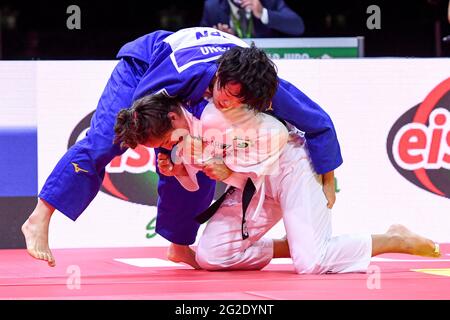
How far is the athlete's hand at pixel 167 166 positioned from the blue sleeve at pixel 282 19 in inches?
136

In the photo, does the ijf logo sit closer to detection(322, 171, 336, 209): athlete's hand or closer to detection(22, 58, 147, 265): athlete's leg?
detection(322, 171, 336, 209): athlete's hand

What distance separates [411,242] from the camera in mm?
4125

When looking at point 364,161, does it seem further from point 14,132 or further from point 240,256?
point 14,132

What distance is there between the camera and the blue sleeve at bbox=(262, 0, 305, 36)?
710 centimetres

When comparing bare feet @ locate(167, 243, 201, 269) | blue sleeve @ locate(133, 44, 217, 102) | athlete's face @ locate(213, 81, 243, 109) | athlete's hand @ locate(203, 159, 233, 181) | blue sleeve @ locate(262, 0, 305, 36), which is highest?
blue sleeve @ locate(262, 0, 305, 36)

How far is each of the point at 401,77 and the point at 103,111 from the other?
238 cm

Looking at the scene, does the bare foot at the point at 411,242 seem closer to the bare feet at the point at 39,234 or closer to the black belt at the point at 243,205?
the black belt at the point at 243,205

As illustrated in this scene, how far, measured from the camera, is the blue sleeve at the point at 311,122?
383cm

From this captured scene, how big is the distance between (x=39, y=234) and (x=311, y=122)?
4.30 ft

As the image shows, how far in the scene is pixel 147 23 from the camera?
925cm

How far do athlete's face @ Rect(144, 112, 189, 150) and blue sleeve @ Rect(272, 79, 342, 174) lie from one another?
0.42 meters

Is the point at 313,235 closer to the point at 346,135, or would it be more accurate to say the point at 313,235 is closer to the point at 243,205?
the point at 243,205

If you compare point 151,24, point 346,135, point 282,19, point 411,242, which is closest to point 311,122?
point 411,242

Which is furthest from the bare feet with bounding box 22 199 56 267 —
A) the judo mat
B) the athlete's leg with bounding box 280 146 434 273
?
the athlete's leg with bounding box 280 146 434 273
